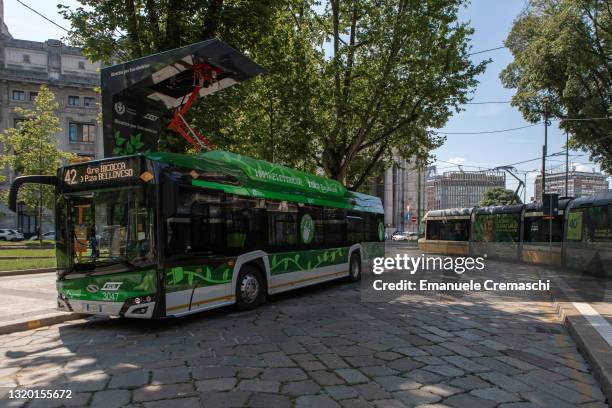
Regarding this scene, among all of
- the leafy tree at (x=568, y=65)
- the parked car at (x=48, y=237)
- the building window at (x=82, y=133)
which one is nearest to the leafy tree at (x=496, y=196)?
the leafy tree at (x=568, y=65)

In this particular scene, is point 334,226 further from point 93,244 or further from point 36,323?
point 36,323

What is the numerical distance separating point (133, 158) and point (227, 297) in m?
3.02

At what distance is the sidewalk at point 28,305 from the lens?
7.41m

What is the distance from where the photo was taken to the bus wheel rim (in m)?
8.73

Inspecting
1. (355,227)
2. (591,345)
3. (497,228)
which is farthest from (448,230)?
(591,345)

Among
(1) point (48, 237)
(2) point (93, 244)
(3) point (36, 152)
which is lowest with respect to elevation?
(1) point (48, 237)

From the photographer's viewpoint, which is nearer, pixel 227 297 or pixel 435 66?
pixel 227 297

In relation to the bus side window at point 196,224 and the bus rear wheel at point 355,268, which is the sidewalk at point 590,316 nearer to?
the bus rear wheel at point 355,268

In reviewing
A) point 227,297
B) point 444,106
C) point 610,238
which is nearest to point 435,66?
point 444,106

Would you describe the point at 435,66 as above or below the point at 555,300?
above

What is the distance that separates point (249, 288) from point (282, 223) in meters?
1.83

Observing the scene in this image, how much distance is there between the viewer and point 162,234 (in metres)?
6.78

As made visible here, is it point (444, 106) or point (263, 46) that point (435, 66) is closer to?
point (444, 106)

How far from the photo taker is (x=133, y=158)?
22.5 feet
